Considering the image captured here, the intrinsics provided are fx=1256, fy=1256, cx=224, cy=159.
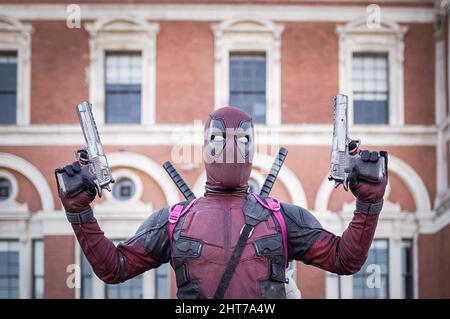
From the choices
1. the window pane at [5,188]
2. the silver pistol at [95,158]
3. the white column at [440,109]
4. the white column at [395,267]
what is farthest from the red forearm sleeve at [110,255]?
the white column at [440,109]

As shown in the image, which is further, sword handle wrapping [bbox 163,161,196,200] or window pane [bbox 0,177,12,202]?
window pane [bbox 0,177,12,202]

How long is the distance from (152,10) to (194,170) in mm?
3690

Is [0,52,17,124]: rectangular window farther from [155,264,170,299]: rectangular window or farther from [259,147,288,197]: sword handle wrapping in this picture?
[259,147,288,197]: sword handle wrapping

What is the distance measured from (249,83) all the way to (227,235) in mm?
20269

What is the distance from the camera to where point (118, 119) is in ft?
90.3

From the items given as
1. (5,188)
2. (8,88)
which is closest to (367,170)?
(5,188)

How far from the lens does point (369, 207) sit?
23.4 ft

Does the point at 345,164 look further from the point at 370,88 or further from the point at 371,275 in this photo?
the point at 370,88

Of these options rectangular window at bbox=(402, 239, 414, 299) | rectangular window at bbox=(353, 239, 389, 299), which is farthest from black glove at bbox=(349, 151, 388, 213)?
rectangular window at bbox=(402, 239, 414, 299)

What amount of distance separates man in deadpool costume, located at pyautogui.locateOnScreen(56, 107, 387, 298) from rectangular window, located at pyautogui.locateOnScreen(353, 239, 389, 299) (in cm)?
1899

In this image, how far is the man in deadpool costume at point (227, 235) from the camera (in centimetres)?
718

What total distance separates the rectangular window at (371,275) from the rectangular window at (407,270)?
479 millimetres

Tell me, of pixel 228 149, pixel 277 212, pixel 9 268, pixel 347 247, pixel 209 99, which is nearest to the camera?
pixel 347 247

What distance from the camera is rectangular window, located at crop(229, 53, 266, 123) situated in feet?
89.7
